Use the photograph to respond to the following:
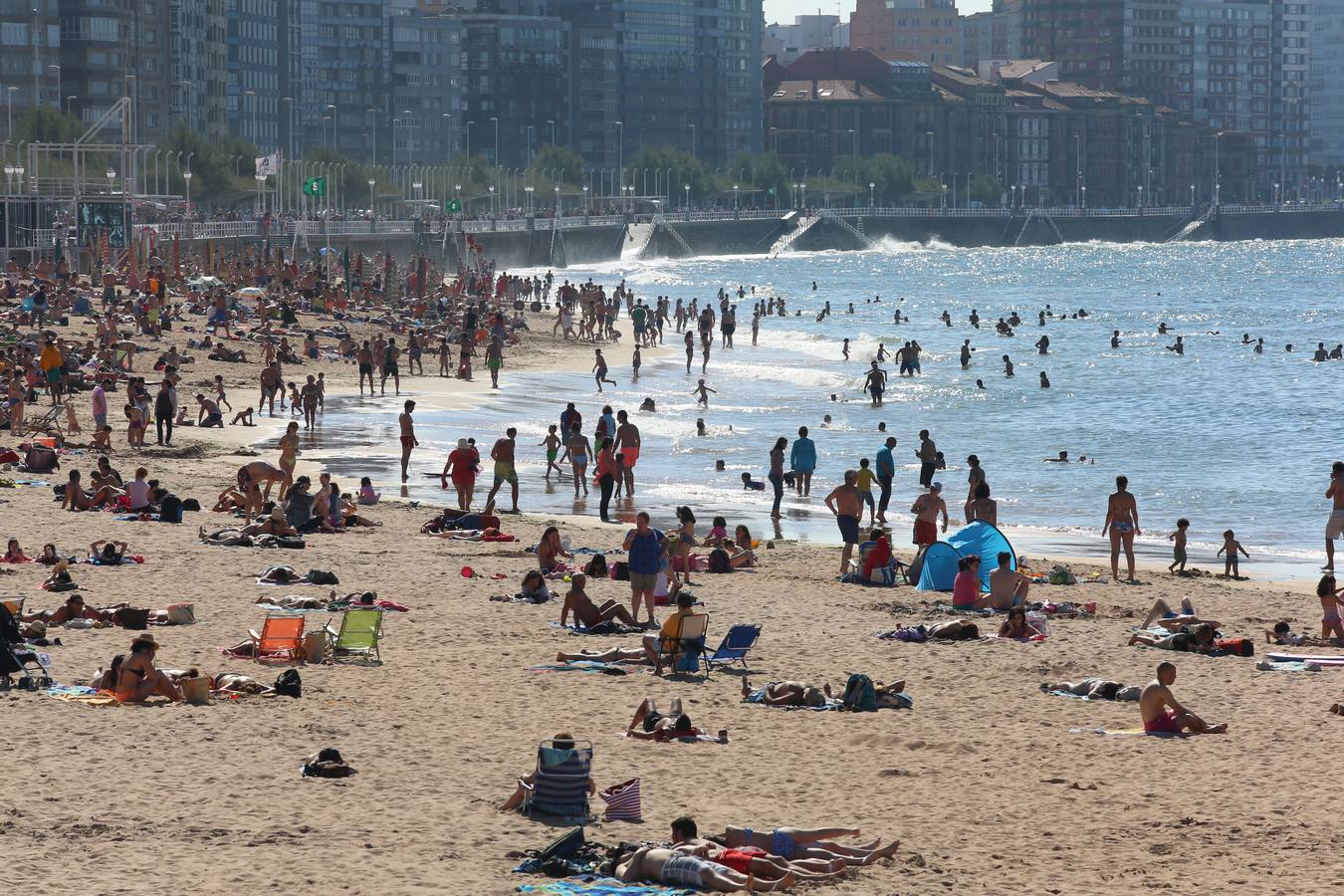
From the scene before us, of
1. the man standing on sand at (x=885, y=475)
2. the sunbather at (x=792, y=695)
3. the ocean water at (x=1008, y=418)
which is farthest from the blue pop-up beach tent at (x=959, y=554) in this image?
the man standing on sand at (x=885, y=475)

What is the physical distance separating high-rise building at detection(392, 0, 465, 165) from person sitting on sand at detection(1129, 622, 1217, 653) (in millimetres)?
144525

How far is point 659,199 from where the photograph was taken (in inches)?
6225

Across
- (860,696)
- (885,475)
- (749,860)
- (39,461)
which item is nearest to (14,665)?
(860,696)

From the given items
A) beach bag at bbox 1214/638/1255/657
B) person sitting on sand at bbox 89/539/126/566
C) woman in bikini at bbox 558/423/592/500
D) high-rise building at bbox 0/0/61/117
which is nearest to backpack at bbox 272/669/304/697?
person sitting on sand at bbox 89/539/126/566

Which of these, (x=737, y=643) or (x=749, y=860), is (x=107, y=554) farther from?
(x=749, y=860)

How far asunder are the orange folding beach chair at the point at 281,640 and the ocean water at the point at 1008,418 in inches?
386

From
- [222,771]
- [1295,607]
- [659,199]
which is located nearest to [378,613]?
[222,771]

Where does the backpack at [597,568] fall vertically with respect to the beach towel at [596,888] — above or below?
above

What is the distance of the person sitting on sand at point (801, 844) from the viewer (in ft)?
34.4

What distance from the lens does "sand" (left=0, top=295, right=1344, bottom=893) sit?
10500 mm

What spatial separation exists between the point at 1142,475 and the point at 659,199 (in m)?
127

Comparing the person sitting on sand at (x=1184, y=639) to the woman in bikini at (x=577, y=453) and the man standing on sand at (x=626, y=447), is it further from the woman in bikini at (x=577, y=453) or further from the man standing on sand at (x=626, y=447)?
the woman in bikini at (x=577, y=453)

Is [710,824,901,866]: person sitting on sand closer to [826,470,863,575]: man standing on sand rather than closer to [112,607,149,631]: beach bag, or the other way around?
[112,607,149,631]: beach bag

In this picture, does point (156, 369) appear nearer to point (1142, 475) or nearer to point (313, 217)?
point (1142, 475)
